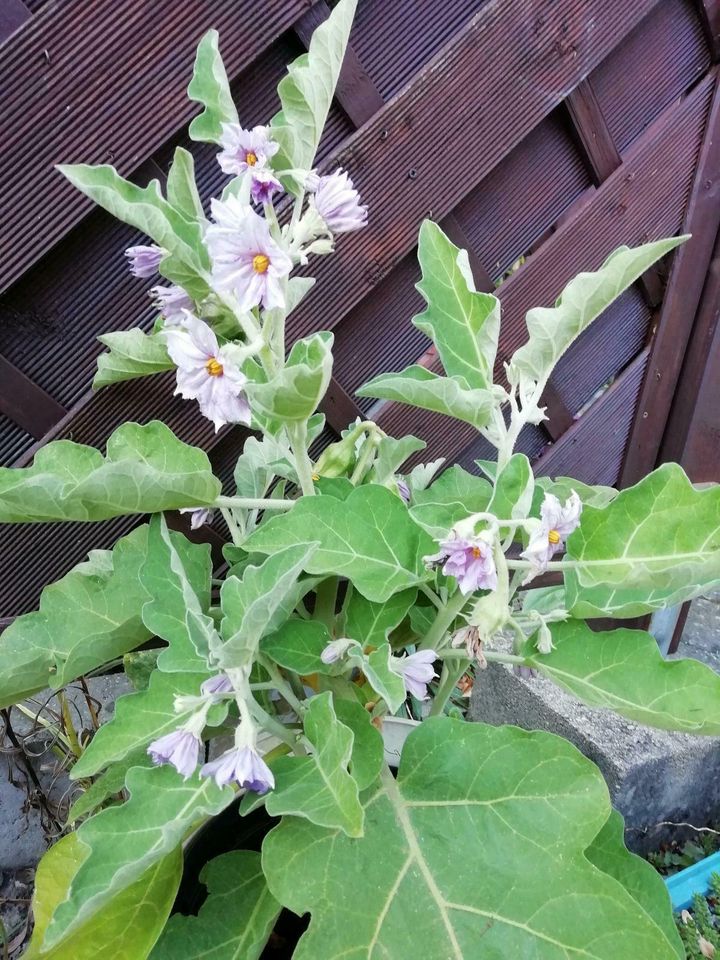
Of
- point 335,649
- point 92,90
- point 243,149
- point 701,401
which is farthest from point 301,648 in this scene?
point 701,401

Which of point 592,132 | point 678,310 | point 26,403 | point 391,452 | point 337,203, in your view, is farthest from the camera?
point 678,310

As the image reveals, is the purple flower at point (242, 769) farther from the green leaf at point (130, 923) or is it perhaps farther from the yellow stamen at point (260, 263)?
the yellow stamen at point (260, 263)

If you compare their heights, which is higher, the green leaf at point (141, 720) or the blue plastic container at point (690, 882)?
the green leaf at point (141, 720)

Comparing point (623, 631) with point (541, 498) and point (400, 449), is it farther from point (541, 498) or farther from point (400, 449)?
point (400, 449)

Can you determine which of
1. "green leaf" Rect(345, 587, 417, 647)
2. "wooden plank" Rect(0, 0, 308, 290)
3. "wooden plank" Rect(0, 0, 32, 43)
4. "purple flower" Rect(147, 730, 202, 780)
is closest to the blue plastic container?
"green leaf" Rect(345, 587, 417, 647)

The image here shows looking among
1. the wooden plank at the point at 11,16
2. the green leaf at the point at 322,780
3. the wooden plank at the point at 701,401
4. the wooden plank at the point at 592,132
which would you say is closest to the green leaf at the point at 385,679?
the green leaf at the point at 322,780

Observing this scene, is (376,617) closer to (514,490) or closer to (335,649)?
(335,649)
